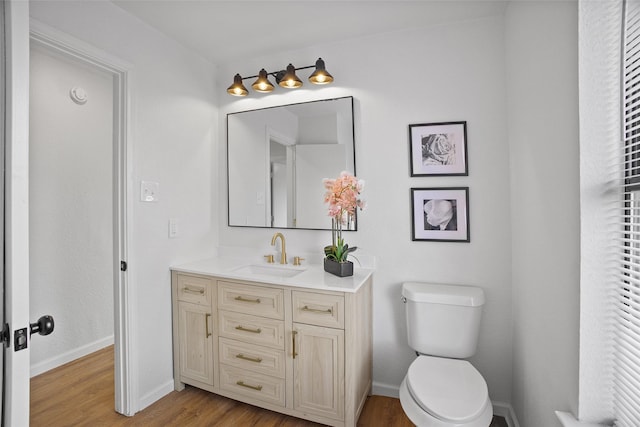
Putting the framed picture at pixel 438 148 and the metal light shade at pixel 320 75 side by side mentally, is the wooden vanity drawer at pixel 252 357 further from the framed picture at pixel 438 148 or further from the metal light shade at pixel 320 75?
the metal light shade at pixel 320 75

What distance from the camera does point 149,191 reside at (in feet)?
6.61

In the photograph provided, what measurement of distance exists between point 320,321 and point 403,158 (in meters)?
1.14

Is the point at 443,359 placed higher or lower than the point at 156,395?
higher

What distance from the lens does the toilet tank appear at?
1.71 meters

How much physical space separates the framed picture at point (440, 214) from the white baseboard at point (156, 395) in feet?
6.28

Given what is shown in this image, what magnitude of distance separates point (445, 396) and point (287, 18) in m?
2.19

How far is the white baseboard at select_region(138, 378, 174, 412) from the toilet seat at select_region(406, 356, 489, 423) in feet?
5.28

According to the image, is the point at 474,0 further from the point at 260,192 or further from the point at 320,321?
the point at 320,321

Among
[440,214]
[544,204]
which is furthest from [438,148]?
[544,204]

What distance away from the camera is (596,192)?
971mm

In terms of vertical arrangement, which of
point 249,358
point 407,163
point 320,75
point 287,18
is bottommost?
point 249,358

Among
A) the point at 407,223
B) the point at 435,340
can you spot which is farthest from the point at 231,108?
the point at 435,340

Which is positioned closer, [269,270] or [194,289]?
[194,289]

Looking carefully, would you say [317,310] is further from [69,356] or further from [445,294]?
[69,356]
